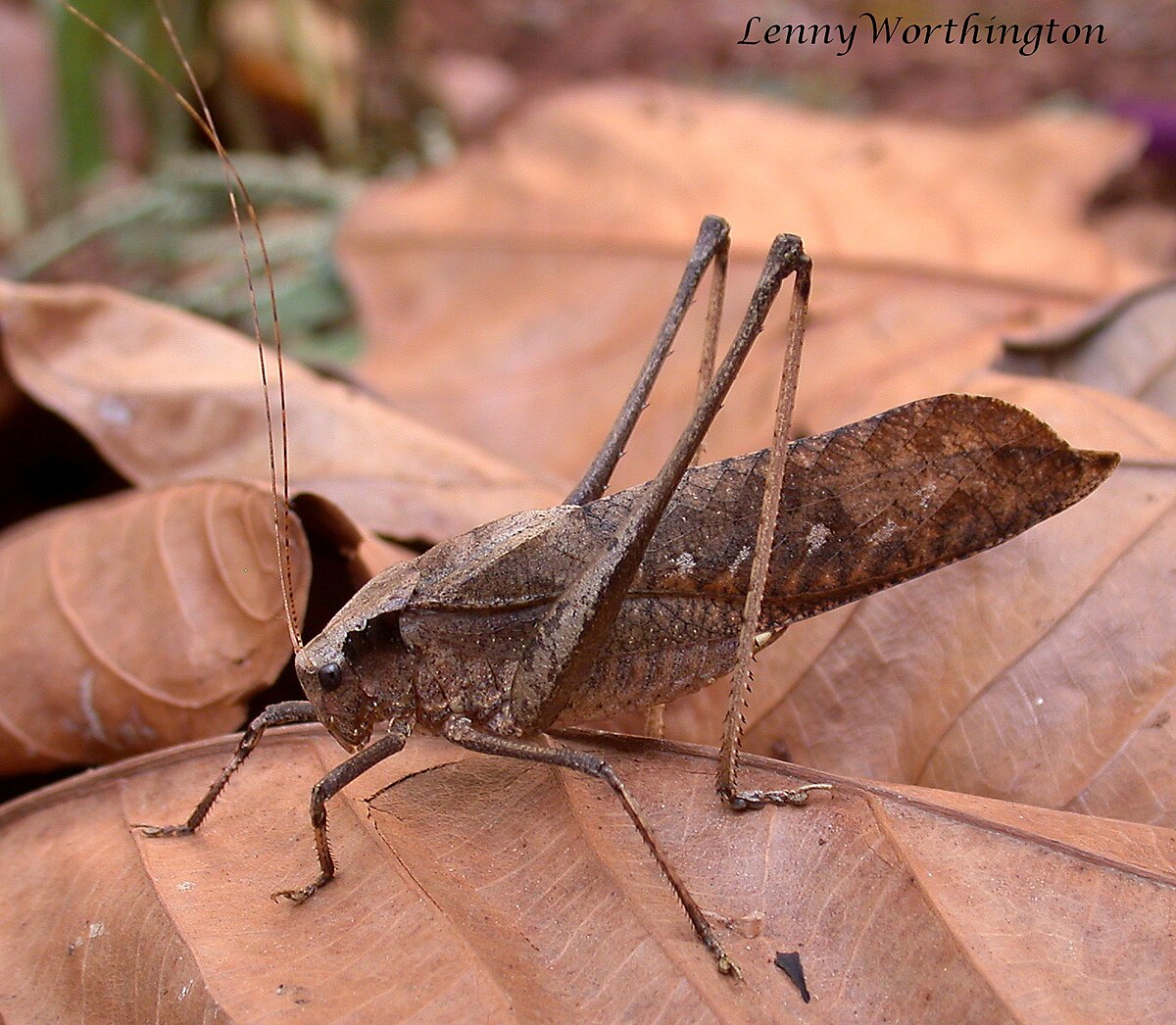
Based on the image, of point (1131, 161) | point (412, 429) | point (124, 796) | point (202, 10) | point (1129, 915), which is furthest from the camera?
point (202, 10)

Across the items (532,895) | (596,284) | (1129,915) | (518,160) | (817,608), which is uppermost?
(518,160)

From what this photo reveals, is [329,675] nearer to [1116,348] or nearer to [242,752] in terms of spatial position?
[242,752]

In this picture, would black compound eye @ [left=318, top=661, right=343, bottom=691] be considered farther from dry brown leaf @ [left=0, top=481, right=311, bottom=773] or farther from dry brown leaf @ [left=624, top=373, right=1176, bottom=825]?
dry brown leaf @ [left=624, top=373, right=1176, bottom=825]

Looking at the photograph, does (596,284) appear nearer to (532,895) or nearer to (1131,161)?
(1131,161)

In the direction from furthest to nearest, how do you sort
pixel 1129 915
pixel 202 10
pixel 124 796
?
pixel 202 10 → pixel 124 796 → pixel 1129 915

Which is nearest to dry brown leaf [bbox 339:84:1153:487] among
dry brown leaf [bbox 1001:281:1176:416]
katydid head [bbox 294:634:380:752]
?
dry brown leaf [bbox 1001:281:1176:416]

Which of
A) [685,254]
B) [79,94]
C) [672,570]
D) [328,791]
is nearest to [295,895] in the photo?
[328,791]

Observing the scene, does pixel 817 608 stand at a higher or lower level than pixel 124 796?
higher

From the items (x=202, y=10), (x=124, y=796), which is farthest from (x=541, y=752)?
(x=202, y=10)
